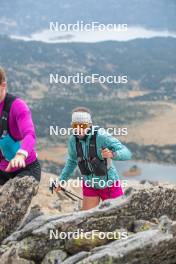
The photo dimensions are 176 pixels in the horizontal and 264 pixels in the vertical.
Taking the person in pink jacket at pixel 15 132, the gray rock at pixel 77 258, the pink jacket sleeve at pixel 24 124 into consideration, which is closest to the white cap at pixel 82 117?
the person in pink jacket at pixel 15 132

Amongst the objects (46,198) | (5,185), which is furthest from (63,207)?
(5,185)

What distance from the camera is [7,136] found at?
455 inches

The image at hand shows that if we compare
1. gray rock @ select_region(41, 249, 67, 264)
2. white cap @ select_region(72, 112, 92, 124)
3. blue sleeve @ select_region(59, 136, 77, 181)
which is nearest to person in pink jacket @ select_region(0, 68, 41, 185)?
blue sleeve @ select_region(59, 136, 77, 181)

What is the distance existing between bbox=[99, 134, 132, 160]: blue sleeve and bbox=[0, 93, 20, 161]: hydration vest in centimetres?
182

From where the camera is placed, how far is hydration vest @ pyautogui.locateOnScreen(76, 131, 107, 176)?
478 inches

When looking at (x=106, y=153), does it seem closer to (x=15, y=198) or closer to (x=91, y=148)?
(x=91, y=148)

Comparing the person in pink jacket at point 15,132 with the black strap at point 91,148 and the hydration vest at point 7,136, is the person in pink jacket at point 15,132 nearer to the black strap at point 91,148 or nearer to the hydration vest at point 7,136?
the hydration vest at point 7,136

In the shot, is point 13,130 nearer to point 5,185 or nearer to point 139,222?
point 5,185

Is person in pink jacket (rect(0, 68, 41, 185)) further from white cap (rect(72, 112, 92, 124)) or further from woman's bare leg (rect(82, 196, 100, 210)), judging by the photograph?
woman's bare leg (rect(82, 196, 100, 210))

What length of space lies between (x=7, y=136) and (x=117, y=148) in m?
2.23

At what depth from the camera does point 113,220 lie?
38.2 ft

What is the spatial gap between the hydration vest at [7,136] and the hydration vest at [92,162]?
1.40 m

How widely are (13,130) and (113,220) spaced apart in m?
A: 2.65

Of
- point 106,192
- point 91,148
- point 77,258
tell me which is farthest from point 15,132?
point 77,258
